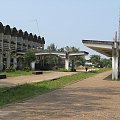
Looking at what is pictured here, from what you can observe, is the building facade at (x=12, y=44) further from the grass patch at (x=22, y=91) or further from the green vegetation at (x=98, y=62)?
the green vegetation at (x=98, y=62)

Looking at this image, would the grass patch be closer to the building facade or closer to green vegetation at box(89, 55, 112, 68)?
the building facade

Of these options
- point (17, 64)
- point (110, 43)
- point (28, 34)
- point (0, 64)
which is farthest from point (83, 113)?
point (28, 34)

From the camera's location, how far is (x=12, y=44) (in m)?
68.3

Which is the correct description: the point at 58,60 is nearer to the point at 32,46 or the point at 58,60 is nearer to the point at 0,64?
the point at 32,46

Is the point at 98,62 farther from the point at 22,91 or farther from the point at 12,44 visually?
the point at 22,91

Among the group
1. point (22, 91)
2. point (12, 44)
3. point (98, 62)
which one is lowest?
point (22, 91)

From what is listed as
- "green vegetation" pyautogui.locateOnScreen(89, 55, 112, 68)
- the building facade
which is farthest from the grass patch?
"green vegetation" pyautogui.locateOnScreen(89, 55, 112, 68)

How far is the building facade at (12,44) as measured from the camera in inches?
2428

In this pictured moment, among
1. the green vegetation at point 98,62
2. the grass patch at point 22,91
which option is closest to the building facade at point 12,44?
the grass patch at point 22,91

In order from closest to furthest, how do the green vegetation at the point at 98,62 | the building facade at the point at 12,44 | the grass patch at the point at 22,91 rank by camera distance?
the grass patch at the point at 22,91, the building facade at the point at 12,44, the green vegetation at the point at 98,62

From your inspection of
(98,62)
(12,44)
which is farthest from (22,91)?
(98,62)

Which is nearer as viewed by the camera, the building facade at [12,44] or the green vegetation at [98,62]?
the building facade at [12,44]

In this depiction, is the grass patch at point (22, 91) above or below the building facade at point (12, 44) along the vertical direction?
below

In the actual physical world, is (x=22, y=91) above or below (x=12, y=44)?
below
